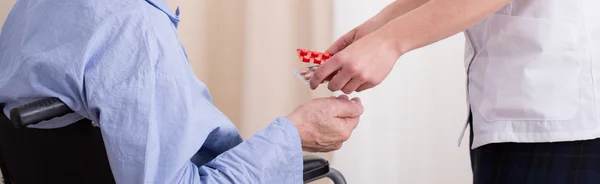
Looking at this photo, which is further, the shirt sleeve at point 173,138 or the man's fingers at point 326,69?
the man's fingers at point 326,69

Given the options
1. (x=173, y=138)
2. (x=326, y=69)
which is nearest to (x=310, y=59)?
(x=326, y=69)

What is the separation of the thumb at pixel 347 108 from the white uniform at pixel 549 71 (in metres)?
0.22

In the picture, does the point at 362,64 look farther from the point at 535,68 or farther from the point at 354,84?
the point at 535,68

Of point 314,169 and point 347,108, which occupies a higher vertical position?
point 347,108

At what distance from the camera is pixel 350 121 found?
3.11ft

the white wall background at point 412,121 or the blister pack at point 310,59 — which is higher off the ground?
the blister pack at point 310,59

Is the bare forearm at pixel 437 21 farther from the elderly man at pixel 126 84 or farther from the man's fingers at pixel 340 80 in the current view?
the elderly man at pixel 126 84

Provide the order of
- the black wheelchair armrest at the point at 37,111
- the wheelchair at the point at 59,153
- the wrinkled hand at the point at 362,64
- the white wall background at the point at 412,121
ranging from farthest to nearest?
the white wall background at the point at 412,121 → the wrinkled hand at the point at 362,64 → the wheelchair at the point at 59,153 → the black wheelchair armrest at the point at 37,111

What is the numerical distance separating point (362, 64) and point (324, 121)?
0.10 meters

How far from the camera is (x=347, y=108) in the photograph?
3.05 ft

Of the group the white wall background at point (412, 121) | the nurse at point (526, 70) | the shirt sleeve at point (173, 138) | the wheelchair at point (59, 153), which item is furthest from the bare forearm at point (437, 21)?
the white wall background at point (412, 121)

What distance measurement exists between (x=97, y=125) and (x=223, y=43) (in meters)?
1.02

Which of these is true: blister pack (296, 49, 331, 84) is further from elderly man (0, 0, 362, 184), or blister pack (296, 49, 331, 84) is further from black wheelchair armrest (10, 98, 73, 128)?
black wheelchair armrest (10, 98, 73, 128)

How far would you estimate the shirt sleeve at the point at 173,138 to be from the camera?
69 cm
